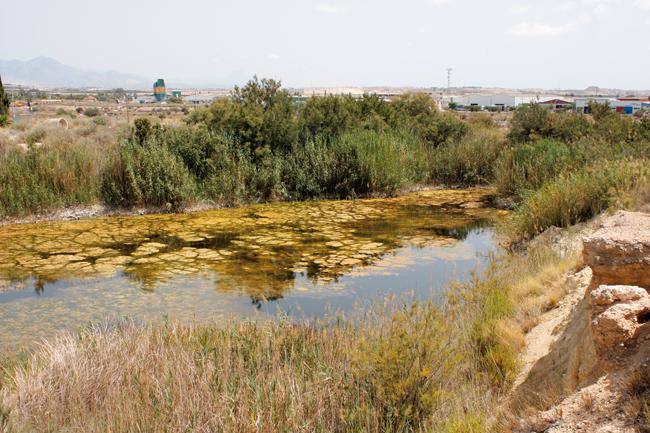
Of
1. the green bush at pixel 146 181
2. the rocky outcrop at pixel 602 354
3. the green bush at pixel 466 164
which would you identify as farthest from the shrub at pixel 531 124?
the rocky outcrop at pixel 602 354

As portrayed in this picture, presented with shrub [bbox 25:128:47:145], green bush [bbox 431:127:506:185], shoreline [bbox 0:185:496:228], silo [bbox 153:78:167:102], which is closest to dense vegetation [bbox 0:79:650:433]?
shoreline [bbox 0:185:496:228]

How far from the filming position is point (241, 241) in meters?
8.03

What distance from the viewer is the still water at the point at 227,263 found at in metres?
5.55

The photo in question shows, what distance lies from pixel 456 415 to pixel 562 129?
40.2 ft

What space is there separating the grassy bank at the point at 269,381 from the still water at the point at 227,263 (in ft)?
3.51

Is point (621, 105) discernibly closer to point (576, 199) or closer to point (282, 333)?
point (576, 199)

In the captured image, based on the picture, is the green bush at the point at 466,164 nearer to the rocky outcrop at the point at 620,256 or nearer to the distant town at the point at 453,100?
the distant town at the point at 453,100

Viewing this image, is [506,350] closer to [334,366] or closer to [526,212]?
[334,366]

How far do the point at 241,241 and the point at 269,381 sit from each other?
495 centimetres

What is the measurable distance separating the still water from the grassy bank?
3.51 ft

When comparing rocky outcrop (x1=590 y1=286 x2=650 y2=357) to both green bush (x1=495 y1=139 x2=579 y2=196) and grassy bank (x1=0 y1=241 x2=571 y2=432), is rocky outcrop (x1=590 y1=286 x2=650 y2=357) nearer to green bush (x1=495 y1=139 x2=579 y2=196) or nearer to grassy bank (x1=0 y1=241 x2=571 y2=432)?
grassy bank (x1=0 y1=241 x2=571 y2=432)

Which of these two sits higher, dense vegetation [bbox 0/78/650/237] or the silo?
the silo

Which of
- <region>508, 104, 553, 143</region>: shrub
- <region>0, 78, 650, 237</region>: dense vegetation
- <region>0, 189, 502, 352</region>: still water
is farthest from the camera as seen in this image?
<region>508, 104, 553, 143</region>: shrub

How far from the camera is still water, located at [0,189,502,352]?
5.55 m
